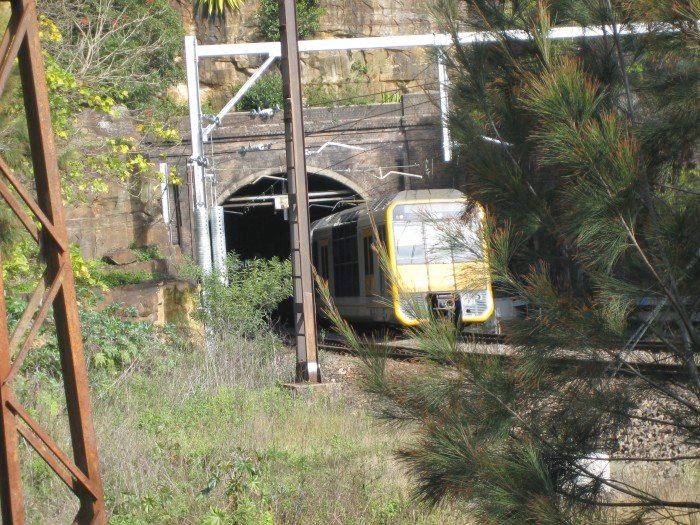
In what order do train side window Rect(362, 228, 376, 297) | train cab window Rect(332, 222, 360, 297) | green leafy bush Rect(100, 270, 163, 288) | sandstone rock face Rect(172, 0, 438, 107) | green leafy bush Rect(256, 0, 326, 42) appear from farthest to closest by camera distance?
sandstone rock face Rect(172, 0, 438, 107) < green leafy bush Rect(256, 0, 326, 42) < train cab window Rect(332, 222, 360, 297) < green leafy bush Rect(100, 270, 163, 288) < train side window Rect(362, 228, 376, 297)

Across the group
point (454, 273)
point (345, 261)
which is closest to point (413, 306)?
point (454, 273)

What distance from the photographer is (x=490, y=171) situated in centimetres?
473

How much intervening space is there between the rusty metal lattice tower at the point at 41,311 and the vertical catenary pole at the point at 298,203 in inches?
295

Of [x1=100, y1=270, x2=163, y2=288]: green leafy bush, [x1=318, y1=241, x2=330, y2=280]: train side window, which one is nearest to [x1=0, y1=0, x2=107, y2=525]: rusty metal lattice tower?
[x1=100, y1=270, x2=163, y2=288]: green leafy bush

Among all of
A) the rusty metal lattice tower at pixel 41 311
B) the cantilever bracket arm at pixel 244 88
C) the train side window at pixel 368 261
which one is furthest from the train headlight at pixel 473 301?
the train side window at pixel 368 261

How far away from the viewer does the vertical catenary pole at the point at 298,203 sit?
41.8 ft

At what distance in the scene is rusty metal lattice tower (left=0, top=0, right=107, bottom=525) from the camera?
500cm

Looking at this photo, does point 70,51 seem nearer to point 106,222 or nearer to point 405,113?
point 106,222

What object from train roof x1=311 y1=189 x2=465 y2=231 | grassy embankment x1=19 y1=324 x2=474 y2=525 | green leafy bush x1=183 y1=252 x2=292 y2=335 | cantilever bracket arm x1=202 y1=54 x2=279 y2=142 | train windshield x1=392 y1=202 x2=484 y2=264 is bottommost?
grassy embankment x1=19 y1=324 x2=474 y2=525

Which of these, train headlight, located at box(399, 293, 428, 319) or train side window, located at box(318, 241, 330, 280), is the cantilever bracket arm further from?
train headlight, located at box(399, 293, 428, 319)

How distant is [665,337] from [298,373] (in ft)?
28.7

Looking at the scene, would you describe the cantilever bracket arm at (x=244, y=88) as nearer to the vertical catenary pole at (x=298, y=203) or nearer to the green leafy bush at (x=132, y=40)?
the green leafy bush at (x=132, y=40)

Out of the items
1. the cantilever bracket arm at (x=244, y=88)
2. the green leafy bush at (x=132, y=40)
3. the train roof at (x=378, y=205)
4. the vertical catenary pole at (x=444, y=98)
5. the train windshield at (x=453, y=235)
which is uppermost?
the green leafy bush at (x=132, y=40)

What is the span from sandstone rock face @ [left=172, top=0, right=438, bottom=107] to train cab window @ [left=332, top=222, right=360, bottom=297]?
17.6m
